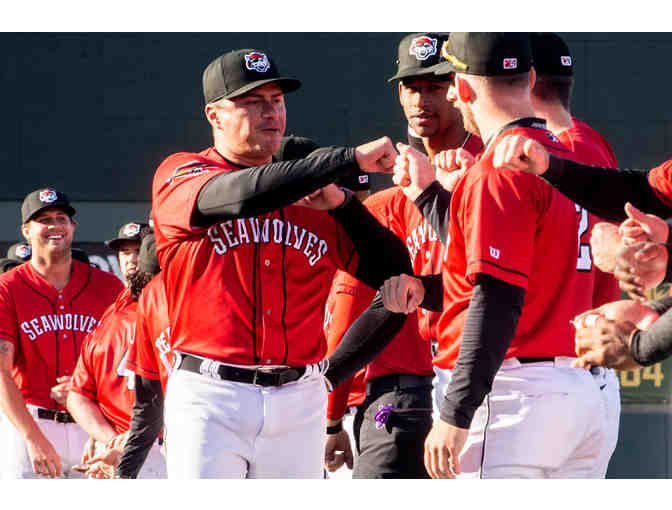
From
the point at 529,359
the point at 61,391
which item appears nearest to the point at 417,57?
the point at 529,359

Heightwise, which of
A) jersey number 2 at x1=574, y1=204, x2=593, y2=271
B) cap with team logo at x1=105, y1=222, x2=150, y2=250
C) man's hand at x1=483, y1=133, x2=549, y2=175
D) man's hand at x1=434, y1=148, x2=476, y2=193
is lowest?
jersey number 2 at x1=574, y1=204, x2=593, y2=271

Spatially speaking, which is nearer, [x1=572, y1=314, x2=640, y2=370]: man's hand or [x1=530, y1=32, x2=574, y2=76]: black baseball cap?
[x1=572, y1=314, x2=640, y2=370]: man's hand

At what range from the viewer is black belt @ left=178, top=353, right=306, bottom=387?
334 cm

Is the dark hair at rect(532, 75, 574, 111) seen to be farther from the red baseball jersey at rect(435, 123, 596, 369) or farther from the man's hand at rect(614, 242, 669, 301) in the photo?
the man's hand at rect(614, 242, 669, 301)

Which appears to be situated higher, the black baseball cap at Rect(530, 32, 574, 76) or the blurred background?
the blurred background

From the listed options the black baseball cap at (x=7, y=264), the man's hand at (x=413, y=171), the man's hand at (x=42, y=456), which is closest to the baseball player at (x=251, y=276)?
the man's hand at (x=413, y=171)

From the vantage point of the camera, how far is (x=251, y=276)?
3.38m

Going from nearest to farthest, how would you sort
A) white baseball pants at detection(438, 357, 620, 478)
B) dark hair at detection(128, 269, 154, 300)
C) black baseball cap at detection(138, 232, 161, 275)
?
white baseball pants at detection(438, 357, 620, 478)
black baseball cap at detection(138, 232, 161, 275)
dark hair at detection(128, 269, 154, 300)

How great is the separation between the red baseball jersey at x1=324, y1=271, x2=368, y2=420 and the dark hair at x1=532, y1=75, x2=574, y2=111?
1052 mm

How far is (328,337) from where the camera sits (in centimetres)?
428

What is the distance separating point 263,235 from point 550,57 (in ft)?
3.61

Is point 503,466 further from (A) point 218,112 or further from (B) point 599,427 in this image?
(A) point 218,112

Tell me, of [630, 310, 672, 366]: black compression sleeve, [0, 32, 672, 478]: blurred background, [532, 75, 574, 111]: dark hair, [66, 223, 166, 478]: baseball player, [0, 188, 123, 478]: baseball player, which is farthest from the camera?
[0, 32, 672, 478]: blurred background

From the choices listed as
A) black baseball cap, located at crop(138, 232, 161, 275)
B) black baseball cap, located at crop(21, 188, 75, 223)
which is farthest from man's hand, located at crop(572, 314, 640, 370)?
black baseball cap, located at crop(21, 188, 75, 223)
